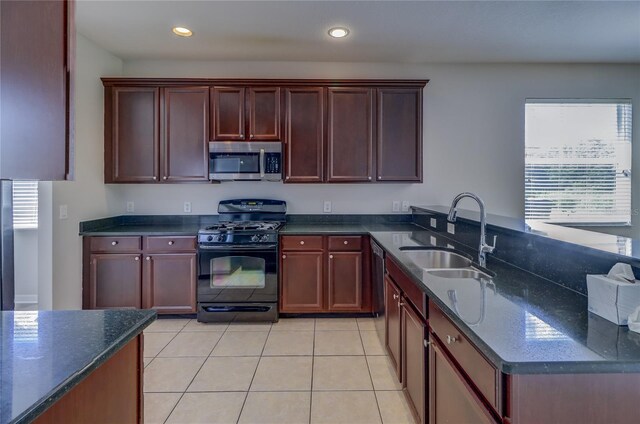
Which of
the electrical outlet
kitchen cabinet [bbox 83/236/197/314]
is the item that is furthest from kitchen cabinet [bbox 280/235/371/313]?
kitchen cabinet [bbox 83/236/197/314]

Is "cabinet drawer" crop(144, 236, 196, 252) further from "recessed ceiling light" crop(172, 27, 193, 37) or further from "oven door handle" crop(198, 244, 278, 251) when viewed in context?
"recessed ceiling light" crop(172, 27, 193, 37)

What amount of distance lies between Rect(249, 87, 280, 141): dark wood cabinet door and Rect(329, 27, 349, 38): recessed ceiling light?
768 mm

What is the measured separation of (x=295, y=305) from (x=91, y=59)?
3153mm

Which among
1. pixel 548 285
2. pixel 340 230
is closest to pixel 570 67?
pixel 340 230

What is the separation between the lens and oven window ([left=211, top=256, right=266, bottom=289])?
132 inches

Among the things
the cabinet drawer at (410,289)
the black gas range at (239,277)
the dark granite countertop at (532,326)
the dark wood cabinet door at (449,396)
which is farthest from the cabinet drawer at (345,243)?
the dark wood cabinet door at (449,396)

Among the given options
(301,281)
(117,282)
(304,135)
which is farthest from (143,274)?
(304,135)

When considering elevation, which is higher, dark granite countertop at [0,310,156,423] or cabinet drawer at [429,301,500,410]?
dark granite countertop at [0,310,156,423]

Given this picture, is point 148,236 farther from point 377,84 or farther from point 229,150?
point 377,84

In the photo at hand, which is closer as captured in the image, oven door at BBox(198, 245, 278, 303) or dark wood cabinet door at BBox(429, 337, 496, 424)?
dark wood cabinet door at BBox(429, 337, 496, 424)

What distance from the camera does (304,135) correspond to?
3611mm

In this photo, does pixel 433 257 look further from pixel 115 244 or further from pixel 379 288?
pixel 115 244

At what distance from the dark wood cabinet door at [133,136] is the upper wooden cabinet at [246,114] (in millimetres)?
622

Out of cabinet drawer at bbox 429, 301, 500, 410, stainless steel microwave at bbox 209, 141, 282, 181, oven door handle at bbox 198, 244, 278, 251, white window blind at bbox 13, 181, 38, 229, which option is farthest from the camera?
stainless steel microwave at bbox 209, 141, 282, 181
